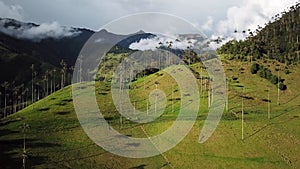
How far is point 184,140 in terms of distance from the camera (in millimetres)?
96312

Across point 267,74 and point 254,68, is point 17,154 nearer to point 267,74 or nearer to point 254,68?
point 267,74

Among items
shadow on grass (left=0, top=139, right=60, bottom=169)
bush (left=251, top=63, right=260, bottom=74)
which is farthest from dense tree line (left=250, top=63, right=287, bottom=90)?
shadow on grass (left=0, top=139, right=60, bottom=169)

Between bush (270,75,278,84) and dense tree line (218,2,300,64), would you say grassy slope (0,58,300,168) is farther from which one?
dense tree line (218,2,300,64)

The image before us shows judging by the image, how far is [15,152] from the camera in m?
86.3

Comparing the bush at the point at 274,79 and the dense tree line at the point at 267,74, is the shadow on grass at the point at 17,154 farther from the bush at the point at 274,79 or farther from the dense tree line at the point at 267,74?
the bush at the point at 274,79

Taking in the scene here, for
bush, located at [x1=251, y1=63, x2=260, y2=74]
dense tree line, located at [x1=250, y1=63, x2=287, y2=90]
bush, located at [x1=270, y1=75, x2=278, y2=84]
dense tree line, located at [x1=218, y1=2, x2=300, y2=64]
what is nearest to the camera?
dense tree line, located at [x1=250, y1=63, x2=287, y2=90]

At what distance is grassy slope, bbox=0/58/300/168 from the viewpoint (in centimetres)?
8300

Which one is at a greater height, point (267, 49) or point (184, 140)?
point (267, 49)

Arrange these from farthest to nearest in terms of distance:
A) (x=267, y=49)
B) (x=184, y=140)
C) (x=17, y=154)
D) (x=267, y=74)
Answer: (x=267, y=49) → (x=267, y=74) → (x=184, y=140) → (x=17, y=154)

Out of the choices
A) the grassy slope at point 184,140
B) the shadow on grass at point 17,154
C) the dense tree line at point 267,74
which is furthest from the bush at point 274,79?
the shadow on grass at point 17,154

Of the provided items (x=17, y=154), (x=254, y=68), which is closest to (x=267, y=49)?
(x=254, y=68)

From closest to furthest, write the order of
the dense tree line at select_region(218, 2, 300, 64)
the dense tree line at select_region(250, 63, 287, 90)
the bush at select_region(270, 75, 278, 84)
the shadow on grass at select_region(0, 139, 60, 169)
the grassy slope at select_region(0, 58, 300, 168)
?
1. the shadow on grass at select_region(0, 139, 60, 169)
2. the grassy slope at select_region(0, 58, 300, 168)
3. the dense tree line at select_region(250, 63, 287, 90)
4. the bush at select_region(270, 75, 278, 84)
5. the dense tree line at select_region(218, 2, 300, 64)

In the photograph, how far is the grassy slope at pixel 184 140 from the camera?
272ft

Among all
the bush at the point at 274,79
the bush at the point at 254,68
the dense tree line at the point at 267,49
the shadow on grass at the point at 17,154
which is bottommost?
the shadow on grass at the point at 17,154
